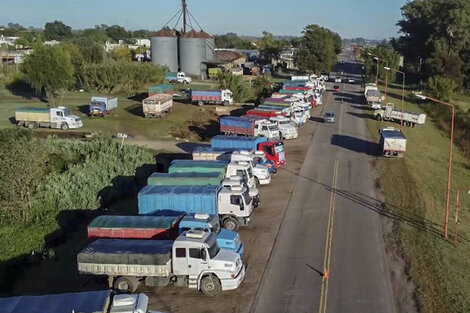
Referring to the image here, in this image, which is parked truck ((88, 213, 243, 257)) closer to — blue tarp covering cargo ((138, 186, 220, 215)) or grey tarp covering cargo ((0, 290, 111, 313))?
blue tarp covering cargo ((138, 186, 220, 215))

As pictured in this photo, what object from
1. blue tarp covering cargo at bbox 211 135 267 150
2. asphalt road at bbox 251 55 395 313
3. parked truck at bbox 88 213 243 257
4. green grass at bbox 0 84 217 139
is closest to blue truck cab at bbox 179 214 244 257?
parked truck at bbox 88 213 243 257

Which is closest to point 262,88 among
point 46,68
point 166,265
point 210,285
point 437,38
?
point 46,68

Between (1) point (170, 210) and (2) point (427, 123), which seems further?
(2) point (427, 123)

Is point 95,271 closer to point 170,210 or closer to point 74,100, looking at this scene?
point 170,210

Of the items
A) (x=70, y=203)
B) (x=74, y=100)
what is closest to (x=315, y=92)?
(x=74, y=100)

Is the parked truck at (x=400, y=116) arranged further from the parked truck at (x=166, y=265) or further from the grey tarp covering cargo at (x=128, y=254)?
the grey tarp covering cargo at (x=128, y=254)
